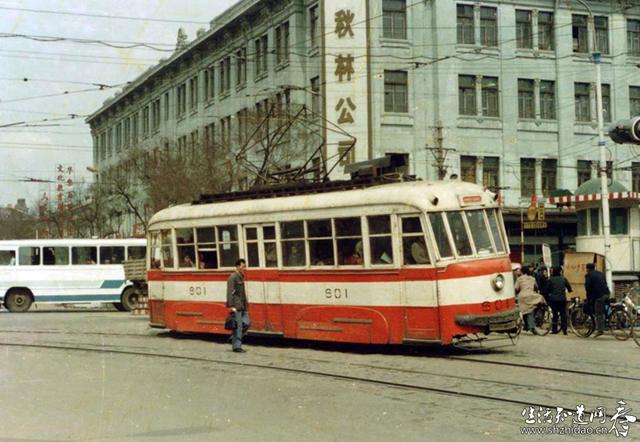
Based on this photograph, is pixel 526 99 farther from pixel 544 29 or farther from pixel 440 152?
pixel 440 152

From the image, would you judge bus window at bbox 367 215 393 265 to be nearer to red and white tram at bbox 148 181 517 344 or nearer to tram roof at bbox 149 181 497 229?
red and white tram at bbox 148 181 517 344

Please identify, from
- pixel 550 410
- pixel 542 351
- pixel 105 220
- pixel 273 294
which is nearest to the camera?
pixel 550 410

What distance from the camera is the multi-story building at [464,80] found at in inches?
1581

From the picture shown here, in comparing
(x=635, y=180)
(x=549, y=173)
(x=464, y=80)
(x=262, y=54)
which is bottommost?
(x=635, y=180)

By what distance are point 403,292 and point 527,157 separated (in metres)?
31.2

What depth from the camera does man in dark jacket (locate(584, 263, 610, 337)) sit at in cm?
1925

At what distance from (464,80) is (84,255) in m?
19.6

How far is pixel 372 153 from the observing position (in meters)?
40.7

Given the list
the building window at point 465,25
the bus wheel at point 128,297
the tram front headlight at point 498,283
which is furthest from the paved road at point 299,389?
the building window at point 465,25

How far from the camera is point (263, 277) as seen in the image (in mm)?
17688

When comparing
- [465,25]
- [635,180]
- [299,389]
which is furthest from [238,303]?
[635,180]

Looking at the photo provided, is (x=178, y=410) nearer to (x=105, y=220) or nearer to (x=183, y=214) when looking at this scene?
(x=183, y=214)

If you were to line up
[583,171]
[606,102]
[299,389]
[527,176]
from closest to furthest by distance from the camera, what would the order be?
[299,389], [527,176], [583,171], [606,102]

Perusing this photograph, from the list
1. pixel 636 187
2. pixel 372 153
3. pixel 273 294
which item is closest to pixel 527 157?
pixel 636 187
